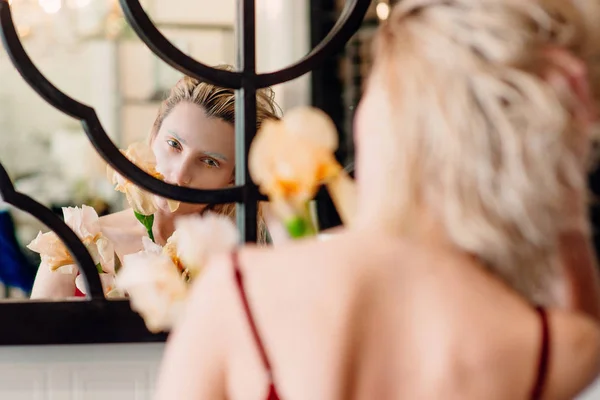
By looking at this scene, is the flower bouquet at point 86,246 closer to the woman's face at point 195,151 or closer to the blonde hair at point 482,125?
the woman's face at point 195,151

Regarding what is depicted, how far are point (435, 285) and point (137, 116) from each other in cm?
253

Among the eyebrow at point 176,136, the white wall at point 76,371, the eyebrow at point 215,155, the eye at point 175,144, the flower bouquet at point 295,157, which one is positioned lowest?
the white wall at point 76,371

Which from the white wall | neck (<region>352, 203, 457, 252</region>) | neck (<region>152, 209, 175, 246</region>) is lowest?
the white wall

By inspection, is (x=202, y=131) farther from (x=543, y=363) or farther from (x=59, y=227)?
(x=543, y=363)

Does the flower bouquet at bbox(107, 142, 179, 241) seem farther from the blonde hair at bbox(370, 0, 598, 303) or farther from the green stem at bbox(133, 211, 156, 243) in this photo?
the blonde hair at bbox(370, 0, 598, 303)

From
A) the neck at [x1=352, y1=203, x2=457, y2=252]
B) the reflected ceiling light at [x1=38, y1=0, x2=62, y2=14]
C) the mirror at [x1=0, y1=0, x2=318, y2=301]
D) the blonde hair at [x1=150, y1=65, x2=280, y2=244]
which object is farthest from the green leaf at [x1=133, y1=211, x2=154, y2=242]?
the reflected ceiling light at [x1=38, y1=0, x2=62, y2=14]

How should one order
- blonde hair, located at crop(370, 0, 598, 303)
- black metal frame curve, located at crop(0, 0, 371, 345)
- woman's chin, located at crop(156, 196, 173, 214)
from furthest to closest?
woman's chin, located at crop(156, 196, 173, 214)
black metal frame curve, located at crop(0, 0, 371, 345)
blonde hair, located at crop(370, 0, 598, 303)

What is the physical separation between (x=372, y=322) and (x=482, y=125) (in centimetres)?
16

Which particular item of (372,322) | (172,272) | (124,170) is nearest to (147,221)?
(124,170)

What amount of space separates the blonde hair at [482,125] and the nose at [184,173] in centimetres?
65

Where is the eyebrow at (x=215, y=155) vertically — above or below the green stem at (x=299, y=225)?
below

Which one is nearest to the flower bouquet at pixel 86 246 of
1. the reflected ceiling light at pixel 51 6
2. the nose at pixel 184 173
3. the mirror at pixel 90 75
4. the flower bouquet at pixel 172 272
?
the nose at pixel 184 173

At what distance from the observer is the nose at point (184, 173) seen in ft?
3.71

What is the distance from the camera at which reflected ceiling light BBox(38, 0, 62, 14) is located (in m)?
2.58
